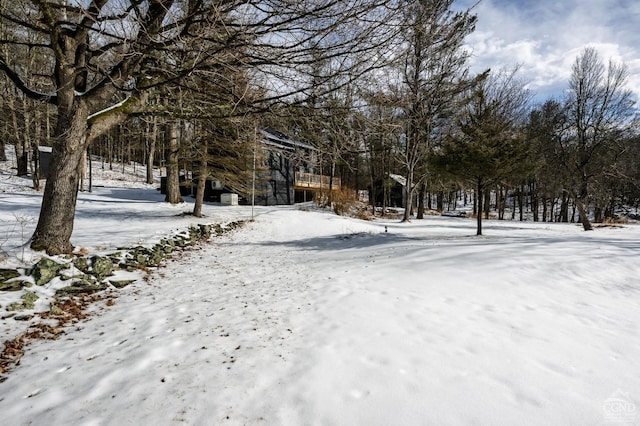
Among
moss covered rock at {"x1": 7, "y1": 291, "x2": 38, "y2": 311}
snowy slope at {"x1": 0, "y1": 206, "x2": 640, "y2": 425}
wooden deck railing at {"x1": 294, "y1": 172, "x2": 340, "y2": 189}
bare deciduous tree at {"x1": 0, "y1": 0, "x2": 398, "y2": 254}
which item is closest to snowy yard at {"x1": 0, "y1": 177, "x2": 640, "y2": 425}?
snowy slope at {"x1": 0, "y1": 206, "x2": 640, "y2": 425}

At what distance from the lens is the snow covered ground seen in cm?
192

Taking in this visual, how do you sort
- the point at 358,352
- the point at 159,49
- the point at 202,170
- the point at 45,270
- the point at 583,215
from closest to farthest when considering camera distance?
the point at 358,352
the point at 159,49
the point at 45,270
the point at 202,170
the point at 583,215

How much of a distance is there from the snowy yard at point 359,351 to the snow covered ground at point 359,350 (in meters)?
0.01

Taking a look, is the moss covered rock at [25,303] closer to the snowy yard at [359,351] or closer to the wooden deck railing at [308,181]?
the snowy yard at [359,351]

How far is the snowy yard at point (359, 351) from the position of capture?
75.4 inches

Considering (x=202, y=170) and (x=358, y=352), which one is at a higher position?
(x=202, y=170)

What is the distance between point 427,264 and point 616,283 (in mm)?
2672

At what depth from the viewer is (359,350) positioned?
269 centimetres

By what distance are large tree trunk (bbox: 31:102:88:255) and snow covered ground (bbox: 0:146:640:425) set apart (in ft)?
5.59

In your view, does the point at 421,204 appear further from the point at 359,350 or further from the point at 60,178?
the point at 60,178

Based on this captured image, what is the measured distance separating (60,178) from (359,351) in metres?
5.53

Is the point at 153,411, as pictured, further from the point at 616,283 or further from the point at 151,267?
the point at 616,283

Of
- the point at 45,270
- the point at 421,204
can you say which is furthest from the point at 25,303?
the point at 421,204

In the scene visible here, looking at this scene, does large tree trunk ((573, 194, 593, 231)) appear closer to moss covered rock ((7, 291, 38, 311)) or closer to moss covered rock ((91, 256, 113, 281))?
moss covered rock ((91, 256, 113, 281))
